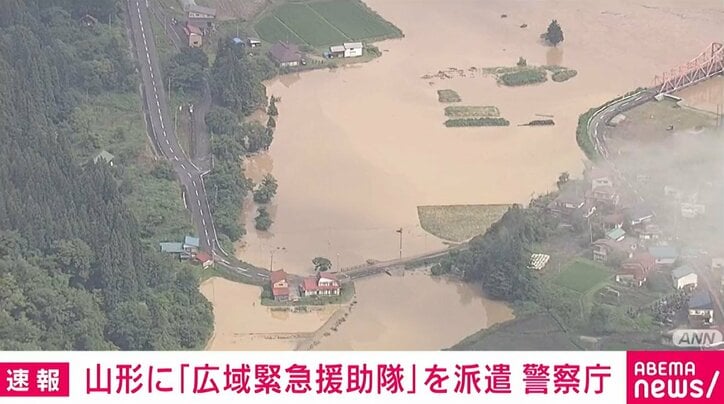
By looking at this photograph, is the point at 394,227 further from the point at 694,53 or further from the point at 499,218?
the point at 694,53

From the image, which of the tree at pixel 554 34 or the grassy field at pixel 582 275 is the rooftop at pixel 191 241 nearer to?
the grassy field at pixel 582 275

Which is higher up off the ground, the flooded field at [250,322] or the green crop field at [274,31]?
the green crop field at [274,31]

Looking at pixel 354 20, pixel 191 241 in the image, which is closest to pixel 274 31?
pixel 354 20

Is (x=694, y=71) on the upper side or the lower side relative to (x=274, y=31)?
lower

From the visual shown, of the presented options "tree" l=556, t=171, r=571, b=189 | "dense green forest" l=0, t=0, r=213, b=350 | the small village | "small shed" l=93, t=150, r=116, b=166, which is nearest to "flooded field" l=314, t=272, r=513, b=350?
the small village

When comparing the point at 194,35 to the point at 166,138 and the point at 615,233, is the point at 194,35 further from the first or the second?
the point at 615,233

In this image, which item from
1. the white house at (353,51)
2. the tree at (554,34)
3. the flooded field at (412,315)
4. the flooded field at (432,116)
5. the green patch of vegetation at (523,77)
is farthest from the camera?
the tree at (554,34)

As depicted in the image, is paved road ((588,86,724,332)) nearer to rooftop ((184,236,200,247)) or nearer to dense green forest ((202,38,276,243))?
dense green forest ((202,38,276,243))

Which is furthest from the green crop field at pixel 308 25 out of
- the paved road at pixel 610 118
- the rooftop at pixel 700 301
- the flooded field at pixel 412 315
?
the rooftop at pixel 700 301
